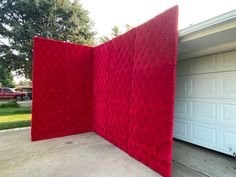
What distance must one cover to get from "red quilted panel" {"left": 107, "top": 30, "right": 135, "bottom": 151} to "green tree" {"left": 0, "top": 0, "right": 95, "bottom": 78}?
7987 mm

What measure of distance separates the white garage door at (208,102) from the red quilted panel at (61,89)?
2882 mm

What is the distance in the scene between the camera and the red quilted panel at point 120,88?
3457 mm

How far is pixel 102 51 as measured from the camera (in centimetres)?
463

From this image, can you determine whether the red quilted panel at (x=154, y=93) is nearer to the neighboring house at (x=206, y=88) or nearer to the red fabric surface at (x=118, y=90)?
the red fabric surface at (x=118, y=90)

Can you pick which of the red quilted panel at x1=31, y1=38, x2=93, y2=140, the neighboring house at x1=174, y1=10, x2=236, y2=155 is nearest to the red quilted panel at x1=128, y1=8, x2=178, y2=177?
the neighboring house at x1=174, y1=10, x2=236, y2=155

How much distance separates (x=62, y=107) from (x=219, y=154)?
4225mm

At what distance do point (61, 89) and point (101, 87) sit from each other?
3.96ft

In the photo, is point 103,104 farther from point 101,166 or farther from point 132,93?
point 101,166

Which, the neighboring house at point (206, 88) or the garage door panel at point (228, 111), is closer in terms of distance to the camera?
the neighboring house at point (206, 88)

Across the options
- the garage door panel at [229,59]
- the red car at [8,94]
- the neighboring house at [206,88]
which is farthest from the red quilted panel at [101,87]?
the red car at [8,94]

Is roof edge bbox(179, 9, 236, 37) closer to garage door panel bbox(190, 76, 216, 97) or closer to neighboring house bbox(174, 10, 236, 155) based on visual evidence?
neighboring house bbox(174, 10, 236, 155)

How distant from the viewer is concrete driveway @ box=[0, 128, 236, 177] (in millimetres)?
2570

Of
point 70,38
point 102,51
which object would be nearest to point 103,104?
point 102,51

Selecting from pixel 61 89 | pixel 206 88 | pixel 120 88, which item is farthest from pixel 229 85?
pixel 61 89
